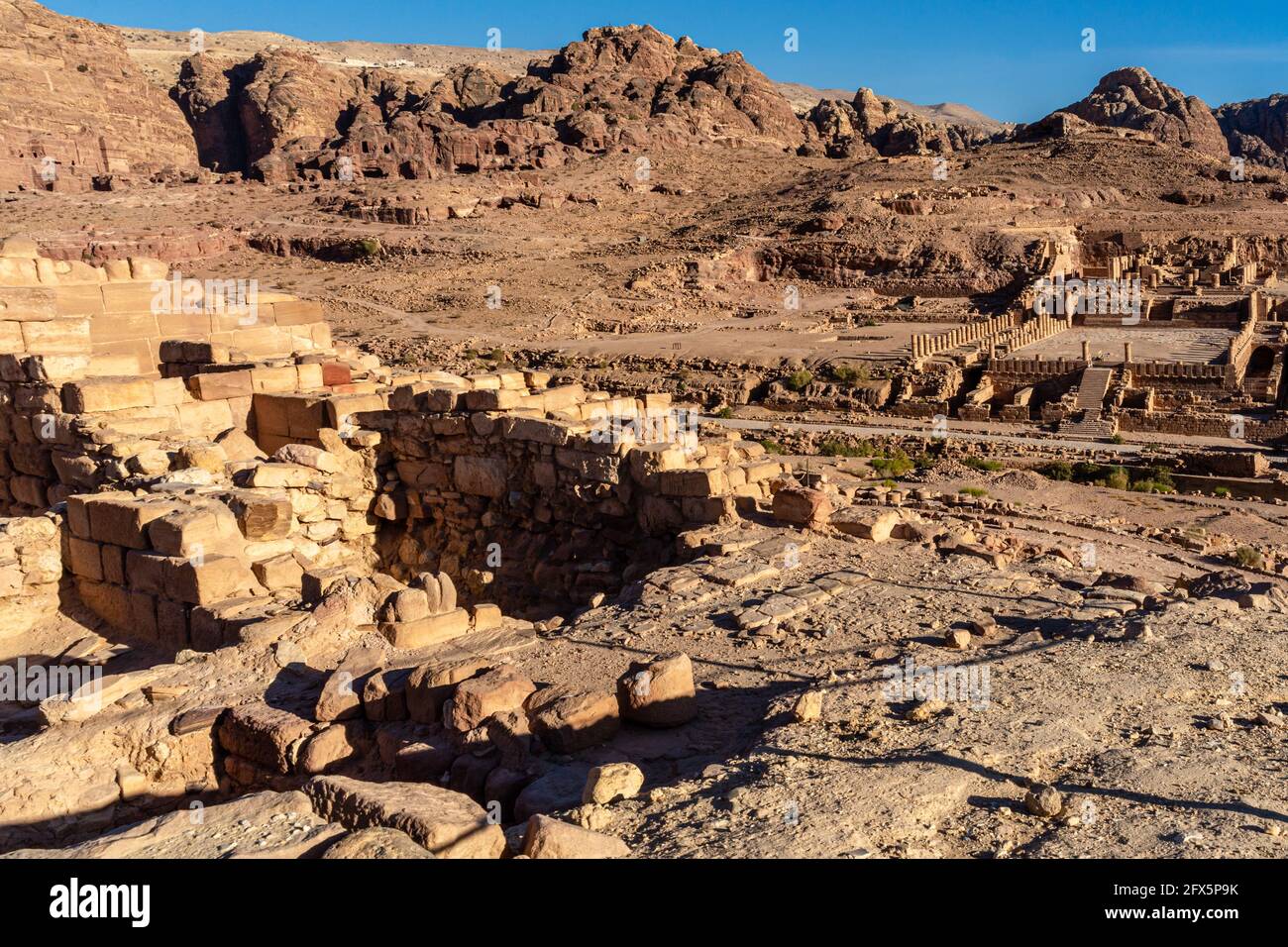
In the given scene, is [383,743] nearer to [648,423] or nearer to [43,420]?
[648,423]

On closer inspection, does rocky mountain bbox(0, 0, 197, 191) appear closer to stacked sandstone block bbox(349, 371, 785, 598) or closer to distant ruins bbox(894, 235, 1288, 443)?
distant ruins bbox(894, 235, 1288, 443)

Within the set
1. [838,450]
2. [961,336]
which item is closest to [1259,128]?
[961,336]

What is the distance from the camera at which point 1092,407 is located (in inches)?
1010

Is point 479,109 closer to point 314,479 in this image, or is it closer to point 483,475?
point 483,475

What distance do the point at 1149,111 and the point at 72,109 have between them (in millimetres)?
83135

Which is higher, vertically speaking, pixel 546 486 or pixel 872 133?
pixel 872 133

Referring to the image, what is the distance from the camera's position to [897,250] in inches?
1921

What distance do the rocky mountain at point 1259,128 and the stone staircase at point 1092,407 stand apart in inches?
3249

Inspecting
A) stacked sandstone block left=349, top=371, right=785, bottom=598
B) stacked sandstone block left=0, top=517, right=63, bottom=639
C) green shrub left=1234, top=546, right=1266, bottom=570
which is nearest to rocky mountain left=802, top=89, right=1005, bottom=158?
green shrub left=1234, top=546, right=1266, bottom=570

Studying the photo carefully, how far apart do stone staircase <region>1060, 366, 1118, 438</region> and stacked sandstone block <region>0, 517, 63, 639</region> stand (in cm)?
2123

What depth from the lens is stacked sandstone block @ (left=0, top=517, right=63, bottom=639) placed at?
8.82 meters

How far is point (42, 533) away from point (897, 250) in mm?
44508

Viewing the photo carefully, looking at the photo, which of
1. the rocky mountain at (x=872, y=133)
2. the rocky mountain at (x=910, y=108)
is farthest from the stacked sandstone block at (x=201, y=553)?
the rocky mountain at (x=910, y=108)
